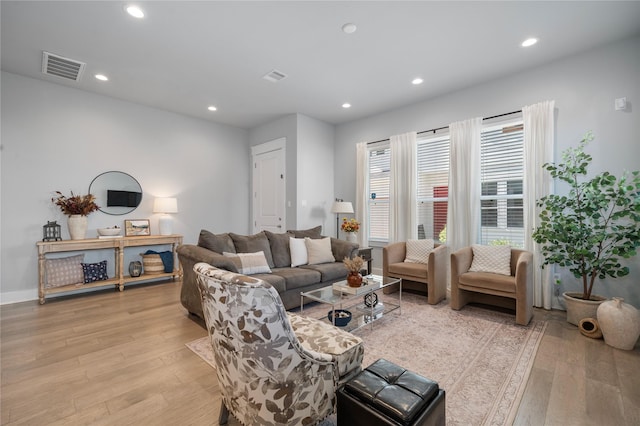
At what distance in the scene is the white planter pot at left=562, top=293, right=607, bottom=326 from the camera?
9.05 ft

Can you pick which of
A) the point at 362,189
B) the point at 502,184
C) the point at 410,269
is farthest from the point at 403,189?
the point at 410,269

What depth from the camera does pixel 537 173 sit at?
3.45 meters

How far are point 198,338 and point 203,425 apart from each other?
1.19 m

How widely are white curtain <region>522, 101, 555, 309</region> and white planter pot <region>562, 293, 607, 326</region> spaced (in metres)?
0.43

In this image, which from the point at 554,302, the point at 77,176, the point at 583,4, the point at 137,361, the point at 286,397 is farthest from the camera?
the point at 77,176

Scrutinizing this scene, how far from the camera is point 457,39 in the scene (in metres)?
2.96

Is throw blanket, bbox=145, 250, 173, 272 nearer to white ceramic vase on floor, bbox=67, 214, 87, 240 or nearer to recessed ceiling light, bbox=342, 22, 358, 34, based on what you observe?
white ceramic vase on floor, bbox=67, 214, 87, 240

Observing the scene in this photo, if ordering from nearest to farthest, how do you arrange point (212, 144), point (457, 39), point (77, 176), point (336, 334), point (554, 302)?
point (336, 334) < point (457, 39) < point (554, 302) < point (77, 176) < point (212, 144)

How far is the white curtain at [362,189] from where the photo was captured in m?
5.34

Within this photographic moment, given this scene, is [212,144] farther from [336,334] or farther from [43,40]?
[336,334]

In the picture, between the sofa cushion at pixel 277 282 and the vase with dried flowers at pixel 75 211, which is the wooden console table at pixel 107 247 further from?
the sofa cushion at pixel 277 282

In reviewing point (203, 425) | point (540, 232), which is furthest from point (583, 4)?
point (203, 425)

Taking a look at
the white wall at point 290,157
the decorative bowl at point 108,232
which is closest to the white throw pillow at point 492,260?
the white wall at point 290,157

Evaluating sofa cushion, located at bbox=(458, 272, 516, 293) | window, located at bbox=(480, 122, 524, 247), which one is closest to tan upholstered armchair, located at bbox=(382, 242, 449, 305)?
sofa cushion, located at bbox=(458, 272, 516, 293)
